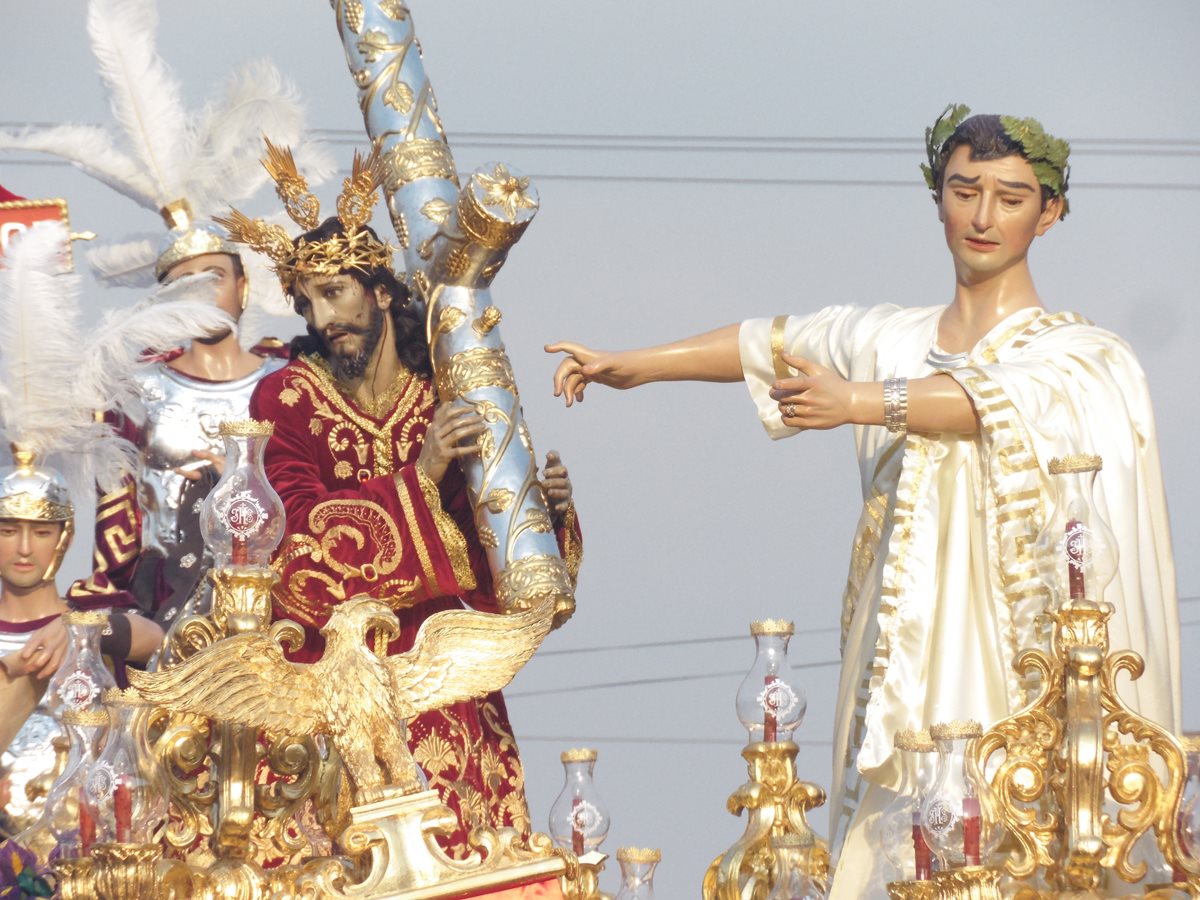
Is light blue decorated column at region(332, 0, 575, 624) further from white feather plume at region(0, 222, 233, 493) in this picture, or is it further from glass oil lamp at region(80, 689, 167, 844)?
glass oil lamp at region(80, 689, 167, 844)

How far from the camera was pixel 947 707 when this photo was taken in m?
4.71

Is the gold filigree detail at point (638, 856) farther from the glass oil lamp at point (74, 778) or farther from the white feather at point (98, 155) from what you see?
the white feather at point (98, 155)

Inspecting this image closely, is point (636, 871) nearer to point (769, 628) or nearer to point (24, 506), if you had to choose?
point (769, 628)

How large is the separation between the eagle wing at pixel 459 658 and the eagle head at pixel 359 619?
0.07 metres

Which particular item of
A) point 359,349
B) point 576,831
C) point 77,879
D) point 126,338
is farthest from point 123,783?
point 126,338

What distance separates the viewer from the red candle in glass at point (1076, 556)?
4.30 meters

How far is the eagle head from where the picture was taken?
4320 millimetres

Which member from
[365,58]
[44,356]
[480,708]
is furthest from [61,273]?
[480,708]

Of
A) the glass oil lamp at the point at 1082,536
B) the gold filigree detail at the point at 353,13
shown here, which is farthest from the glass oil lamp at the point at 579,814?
the gold filigree detail at the point at 353,13

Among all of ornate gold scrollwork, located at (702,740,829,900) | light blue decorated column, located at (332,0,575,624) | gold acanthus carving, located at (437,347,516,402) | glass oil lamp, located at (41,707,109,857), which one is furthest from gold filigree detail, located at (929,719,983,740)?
gold acanthus carving, located at (437,347,516,402)

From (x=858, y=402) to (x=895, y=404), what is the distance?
7cm

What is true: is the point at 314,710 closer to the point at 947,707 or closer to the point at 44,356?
the point at 947,707

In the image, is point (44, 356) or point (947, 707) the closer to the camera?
point (947, 707)

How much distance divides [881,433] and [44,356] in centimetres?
156
